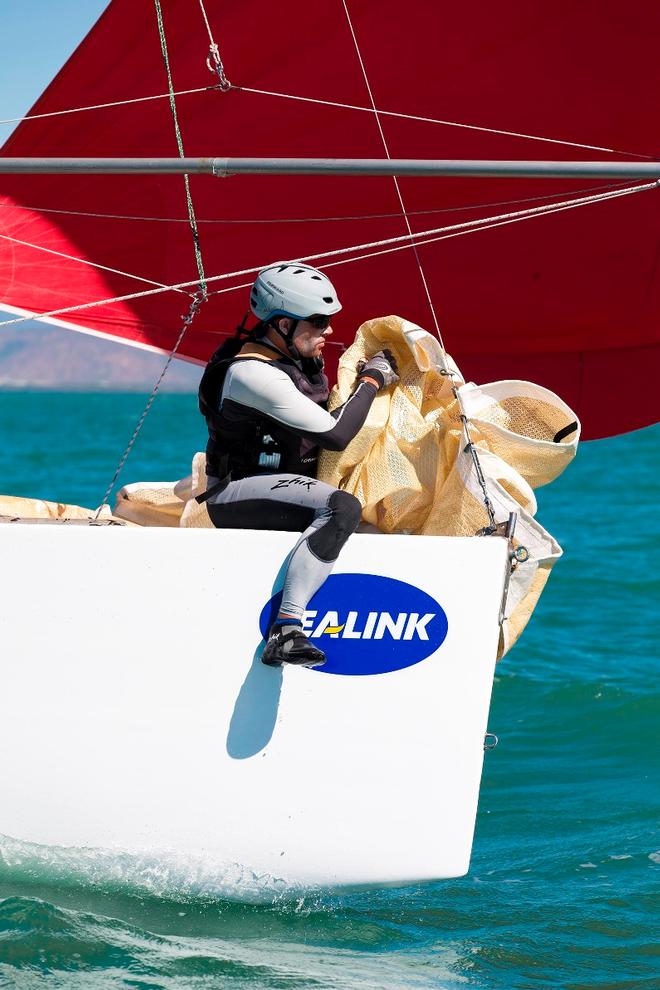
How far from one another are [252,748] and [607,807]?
1937mm

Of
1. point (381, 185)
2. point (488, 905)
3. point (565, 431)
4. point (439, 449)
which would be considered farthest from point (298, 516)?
point (381, 185)

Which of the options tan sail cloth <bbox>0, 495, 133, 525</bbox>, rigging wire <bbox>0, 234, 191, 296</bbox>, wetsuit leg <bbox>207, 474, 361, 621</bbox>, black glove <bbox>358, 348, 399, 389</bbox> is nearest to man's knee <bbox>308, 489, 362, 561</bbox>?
wetsuit leg <bbox>207, 474, 361, 621</bbox>

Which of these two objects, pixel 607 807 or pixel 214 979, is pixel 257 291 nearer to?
pixel 214 979

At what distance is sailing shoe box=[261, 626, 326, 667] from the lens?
2818mm

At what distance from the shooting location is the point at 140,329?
188 inches

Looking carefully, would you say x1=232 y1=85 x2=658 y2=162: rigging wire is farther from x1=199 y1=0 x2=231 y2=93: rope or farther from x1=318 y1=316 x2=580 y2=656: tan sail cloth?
x1=318 y1=316 x2=580 y2=656: tan sail cloth

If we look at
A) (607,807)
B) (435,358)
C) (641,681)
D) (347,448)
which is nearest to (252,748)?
(347,448)

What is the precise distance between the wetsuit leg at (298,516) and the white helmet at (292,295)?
0.40 meters

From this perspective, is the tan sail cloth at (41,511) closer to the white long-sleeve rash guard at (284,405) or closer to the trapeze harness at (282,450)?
the trapeze harness at (282,450)

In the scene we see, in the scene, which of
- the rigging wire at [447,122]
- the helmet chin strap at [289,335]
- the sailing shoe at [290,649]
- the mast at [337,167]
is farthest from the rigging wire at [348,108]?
the sailing shoe at [290,649]

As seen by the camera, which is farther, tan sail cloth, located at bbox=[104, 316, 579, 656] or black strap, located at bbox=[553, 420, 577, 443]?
black strap, located at bbox=[553, 420, 577, 443]

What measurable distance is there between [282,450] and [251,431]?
0.09m

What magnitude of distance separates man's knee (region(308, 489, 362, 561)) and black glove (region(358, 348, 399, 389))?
360 millimetres

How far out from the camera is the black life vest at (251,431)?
9.89ft
